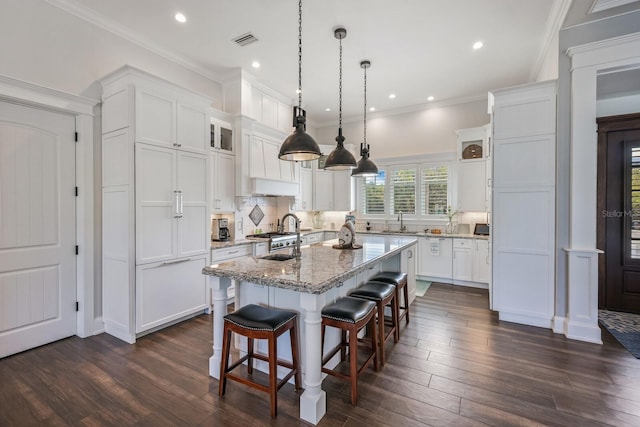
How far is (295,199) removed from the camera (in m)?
6.00

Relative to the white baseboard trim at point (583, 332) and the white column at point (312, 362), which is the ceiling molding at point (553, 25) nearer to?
the white baseboard trim at point (583, 332)

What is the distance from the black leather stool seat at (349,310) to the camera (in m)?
2.17

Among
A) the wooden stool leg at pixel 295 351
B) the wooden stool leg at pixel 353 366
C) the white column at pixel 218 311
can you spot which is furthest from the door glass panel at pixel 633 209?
the white column at pixel 218 311

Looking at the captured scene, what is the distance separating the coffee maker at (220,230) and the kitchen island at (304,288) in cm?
202

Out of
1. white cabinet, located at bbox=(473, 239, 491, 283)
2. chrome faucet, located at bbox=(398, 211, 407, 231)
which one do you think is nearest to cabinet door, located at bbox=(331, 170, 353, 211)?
chrome faucet, located at bbox=(398, 211, 407, 231)

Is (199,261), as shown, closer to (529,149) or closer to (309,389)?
(309,389)

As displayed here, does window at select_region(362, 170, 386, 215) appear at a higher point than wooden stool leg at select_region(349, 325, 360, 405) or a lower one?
higher

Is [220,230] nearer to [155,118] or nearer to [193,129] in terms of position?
[193,129]

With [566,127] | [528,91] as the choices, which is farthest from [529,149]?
[528,91]

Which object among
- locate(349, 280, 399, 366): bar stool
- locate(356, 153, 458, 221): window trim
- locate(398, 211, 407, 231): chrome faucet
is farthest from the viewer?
locate(398, 211, 407, 231): chrome faucet

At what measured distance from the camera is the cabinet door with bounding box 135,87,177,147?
314 centimetres

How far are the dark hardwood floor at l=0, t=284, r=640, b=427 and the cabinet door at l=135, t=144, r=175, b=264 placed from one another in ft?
3.22

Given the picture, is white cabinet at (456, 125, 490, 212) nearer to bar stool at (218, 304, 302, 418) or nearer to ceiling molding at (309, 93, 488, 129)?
ceiling molding at (309, 93, 488, 129)

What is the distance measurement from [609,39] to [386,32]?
2.29 meters
